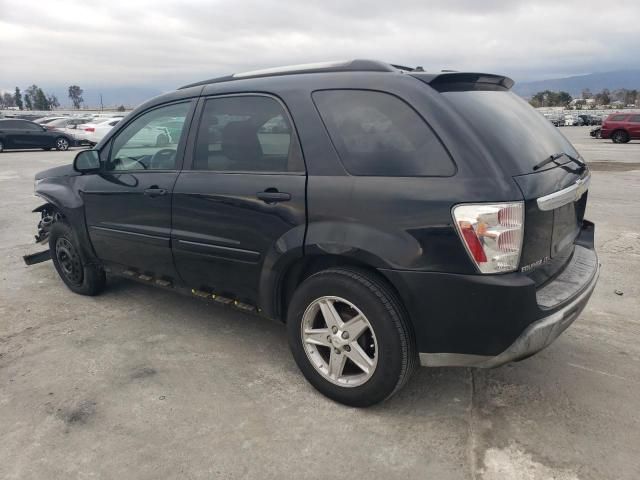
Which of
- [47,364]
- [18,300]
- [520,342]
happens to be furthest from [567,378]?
[18,300]

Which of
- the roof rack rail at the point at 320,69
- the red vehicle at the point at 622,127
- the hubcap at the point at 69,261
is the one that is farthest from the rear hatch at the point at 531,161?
the red vehicle at the point at 622,127

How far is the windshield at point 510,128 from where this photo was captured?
256 centimetres

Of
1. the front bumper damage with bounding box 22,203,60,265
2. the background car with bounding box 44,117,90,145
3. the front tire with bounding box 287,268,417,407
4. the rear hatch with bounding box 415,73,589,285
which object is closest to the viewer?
the rear hatch with bounding box 415,73,589,285

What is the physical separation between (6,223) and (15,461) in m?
6.48

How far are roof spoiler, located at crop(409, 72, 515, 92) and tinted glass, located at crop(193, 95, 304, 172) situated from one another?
812 mm

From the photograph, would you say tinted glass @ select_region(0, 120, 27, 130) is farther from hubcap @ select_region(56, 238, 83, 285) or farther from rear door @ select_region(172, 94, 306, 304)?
rear door @ select_region(172, 94, 306, 304)

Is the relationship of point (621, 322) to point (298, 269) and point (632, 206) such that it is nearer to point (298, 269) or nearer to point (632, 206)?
point (298, 269)

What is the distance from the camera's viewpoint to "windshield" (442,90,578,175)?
256 centimetres

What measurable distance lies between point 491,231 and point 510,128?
0.71 metres

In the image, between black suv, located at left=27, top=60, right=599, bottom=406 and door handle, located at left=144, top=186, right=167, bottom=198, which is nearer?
black suv, located at left=27, top=60, right=599, bottom=406

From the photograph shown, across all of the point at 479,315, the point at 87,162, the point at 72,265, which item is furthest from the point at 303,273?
the point at 72,265

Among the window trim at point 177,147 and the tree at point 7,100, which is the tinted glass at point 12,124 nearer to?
the window trim at point 177,147

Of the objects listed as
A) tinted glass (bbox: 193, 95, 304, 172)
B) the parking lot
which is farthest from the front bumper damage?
tinted glass (bbox: 193, 95, 304, 172)

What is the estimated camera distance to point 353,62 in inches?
118
